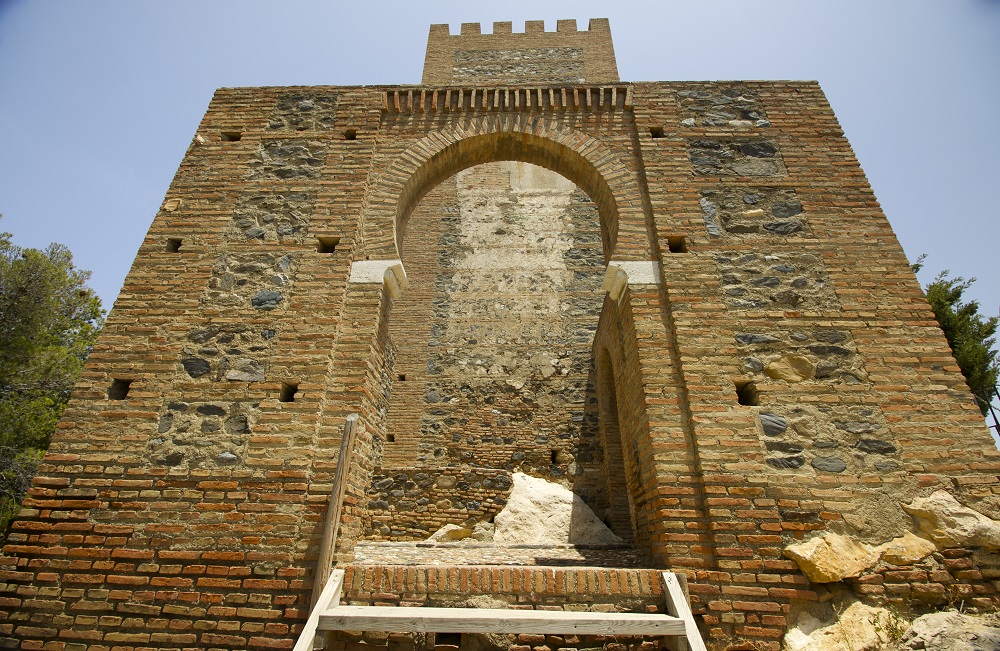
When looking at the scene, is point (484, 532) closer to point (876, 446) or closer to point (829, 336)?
point (876, 446)

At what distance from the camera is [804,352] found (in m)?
→ 4.42

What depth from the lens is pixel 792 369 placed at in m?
4.35

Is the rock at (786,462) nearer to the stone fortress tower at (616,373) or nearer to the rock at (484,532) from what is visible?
the stone fortress tower at (616,373)

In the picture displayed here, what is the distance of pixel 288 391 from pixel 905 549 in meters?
5.27

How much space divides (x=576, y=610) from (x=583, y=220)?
1017 cm

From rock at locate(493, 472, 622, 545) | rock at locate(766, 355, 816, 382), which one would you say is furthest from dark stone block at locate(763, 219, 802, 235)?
rock at locate(493, 472, 622, 545)

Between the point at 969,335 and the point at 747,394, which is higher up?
the point at 969,335

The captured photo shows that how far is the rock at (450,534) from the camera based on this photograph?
23.3 feet

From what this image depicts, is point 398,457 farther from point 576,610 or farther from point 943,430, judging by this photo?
point 943,430

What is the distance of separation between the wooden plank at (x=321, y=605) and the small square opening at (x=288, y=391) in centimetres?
158

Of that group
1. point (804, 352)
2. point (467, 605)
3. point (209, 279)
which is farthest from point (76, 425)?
point (804, 352)

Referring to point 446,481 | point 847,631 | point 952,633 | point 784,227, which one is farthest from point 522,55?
point 952,633

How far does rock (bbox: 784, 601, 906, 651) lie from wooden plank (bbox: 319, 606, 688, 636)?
38.0 inches

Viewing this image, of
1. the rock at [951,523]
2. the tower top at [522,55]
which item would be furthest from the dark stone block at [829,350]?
the tower top at [522,55]
